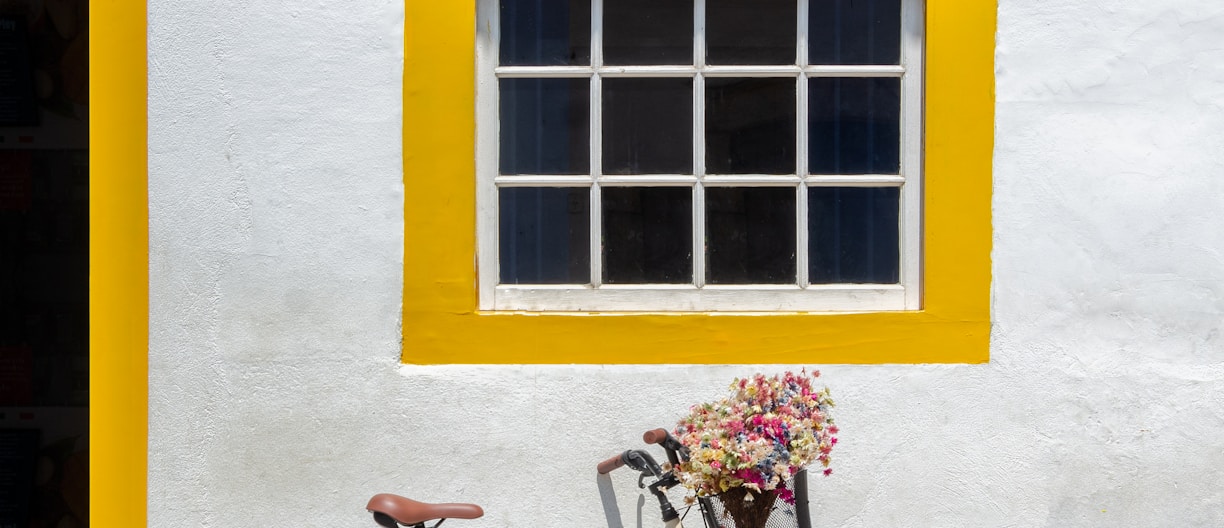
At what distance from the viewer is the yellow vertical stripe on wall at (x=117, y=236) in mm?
3238

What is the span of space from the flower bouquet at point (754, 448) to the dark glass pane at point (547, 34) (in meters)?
1.38

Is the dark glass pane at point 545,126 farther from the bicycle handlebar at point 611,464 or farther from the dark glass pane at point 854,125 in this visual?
the bicycle handlebar at point 611,464

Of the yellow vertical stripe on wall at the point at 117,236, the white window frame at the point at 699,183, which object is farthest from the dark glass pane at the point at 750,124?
the yellow vertical stripe on wall at the point at 117,236

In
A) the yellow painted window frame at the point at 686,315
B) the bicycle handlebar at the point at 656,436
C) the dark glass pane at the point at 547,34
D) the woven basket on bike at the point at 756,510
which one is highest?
the dark glass pane at the point at 547,34

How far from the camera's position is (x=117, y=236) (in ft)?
10.7

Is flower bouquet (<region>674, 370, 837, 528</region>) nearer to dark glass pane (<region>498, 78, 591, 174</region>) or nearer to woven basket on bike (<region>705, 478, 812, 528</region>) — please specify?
woven basket on bike (<region>705, 478, 812, 528</region>)

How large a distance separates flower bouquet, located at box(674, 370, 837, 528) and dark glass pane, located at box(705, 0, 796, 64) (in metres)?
1.25

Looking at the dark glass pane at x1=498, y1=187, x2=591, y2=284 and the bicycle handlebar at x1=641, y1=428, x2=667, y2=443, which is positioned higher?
Answer: the dark glass pane at x1=498, y1=187, x2=591, y2=284

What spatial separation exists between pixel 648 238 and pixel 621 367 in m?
0.46

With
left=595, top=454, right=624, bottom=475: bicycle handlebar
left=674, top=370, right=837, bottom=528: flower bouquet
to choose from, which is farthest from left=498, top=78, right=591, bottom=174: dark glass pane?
left=674, top=370, right=837, bottom=528: flower bouquet

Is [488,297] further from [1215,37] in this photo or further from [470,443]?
[1215,37]

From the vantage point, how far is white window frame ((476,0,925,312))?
131 inches
